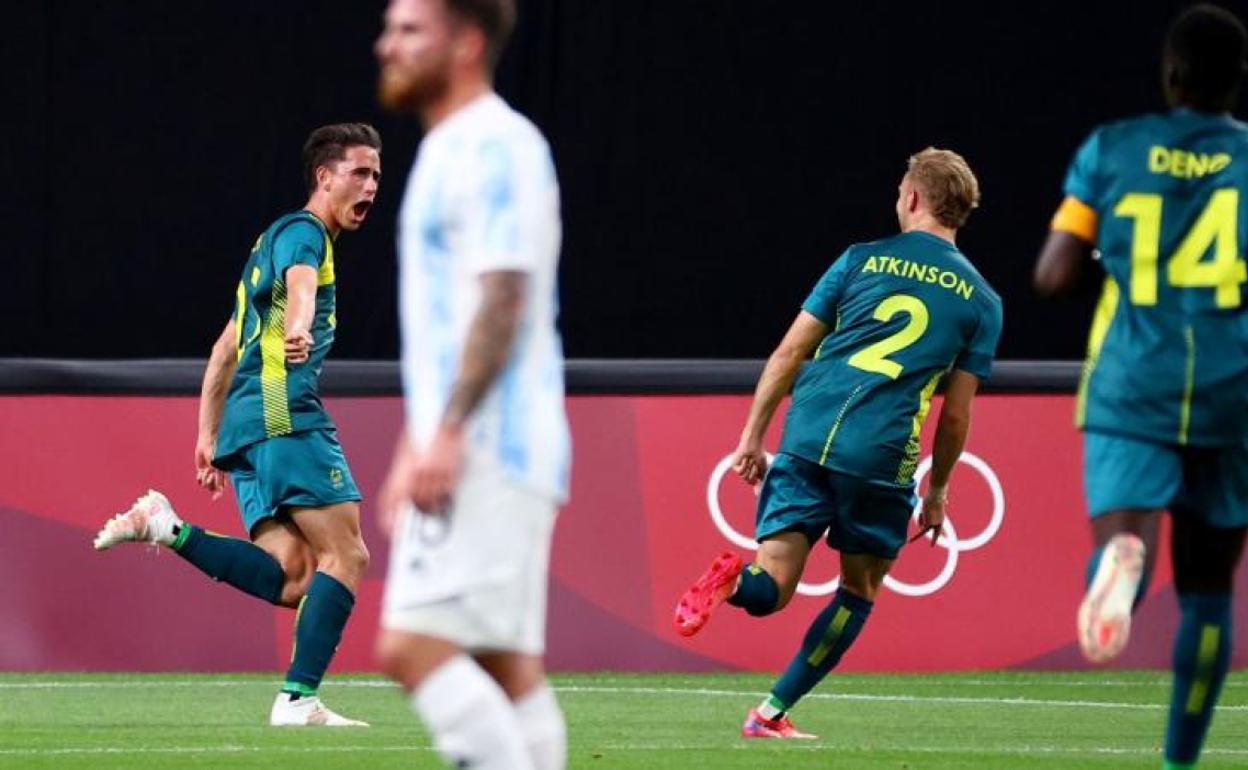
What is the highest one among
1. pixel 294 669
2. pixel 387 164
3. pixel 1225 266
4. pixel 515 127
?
pixel 515 127

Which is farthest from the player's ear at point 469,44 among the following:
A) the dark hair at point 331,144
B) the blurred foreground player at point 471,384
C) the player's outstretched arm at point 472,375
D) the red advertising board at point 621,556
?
the red advertising board at point 621,556

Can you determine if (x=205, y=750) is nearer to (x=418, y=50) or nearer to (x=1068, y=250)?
(x=1068, y=250)

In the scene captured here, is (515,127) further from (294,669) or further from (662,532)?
(662,532)

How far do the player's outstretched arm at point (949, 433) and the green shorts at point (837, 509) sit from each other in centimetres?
13

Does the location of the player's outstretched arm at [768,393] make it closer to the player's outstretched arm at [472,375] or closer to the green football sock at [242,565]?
the green football sock at [242,565]

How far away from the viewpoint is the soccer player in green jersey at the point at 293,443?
30.9ft

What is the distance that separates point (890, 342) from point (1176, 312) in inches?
113

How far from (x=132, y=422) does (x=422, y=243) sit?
24.1 ft

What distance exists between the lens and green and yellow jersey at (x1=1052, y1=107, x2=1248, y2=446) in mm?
6426

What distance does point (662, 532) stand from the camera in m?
12.3

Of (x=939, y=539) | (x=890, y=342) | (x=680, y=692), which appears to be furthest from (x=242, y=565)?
(x=939, y=539)

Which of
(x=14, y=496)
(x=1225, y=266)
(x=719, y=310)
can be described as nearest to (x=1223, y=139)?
(x=1225, y=266)

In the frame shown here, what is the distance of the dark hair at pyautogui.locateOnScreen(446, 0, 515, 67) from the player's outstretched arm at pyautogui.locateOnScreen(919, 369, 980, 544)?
174 inches

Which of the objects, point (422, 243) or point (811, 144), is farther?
point (811, 144)
